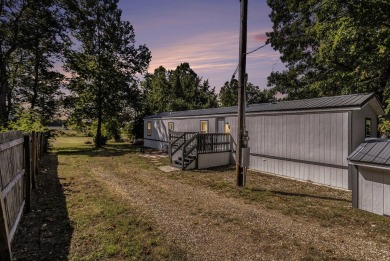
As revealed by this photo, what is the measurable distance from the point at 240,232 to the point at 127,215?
3178mm

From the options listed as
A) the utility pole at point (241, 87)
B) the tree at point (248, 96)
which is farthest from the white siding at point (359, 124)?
the tree at point (248, 96)

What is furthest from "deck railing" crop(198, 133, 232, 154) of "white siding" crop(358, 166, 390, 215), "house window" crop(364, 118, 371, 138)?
"white siding" crop(358, 166, 390, 215)

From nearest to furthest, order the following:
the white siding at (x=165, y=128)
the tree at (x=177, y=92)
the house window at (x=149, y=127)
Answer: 1. the white siding at (x=165, y=128)
2. the house window at (x=149, y=127)
3. the tree at (x=177, y=92)

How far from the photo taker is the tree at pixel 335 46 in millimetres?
13448

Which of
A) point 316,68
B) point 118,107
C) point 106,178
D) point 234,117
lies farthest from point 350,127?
point 118,107

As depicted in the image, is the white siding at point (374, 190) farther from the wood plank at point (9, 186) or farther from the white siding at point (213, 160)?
the wood plank at point (9, 186)

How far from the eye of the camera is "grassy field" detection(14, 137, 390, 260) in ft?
14.3

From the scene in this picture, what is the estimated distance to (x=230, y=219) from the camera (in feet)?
19.7

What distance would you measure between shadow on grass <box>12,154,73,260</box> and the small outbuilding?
27.0ft

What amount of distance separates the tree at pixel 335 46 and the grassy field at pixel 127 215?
901 centimetres

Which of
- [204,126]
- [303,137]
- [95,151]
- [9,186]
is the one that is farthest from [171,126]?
[9,186]

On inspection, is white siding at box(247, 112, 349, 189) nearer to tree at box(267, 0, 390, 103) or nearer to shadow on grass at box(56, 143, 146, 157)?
tree at box(267, 0, 390, 103)

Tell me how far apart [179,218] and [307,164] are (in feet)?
24.5

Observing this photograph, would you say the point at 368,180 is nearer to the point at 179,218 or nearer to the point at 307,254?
the point at 307,254
